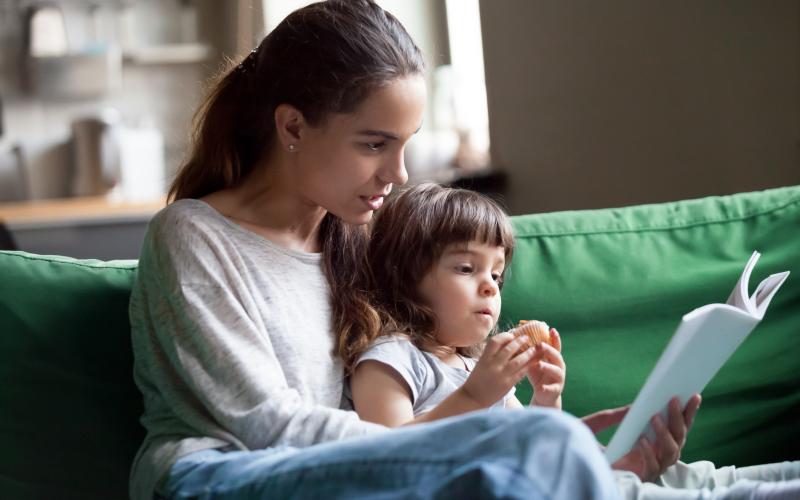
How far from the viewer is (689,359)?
1194mm

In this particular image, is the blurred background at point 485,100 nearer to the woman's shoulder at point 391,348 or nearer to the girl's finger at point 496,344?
the woman's shoulder at point 391,348

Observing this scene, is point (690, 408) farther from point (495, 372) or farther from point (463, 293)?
point (463, 293)

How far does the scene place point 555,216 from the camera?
6.06ft

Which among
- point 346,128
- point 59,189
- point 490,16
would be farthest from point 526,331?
point 59,189

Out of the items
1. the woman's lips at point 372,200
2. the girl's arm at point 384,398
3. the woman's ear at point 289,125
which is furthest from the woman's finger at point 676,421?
the woman's ear at point 289,125

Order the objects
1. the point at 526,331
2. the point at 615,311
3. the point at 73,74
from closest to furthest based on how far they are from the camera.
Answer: the point at 526,331
the point at 615,311
the point at 73,74

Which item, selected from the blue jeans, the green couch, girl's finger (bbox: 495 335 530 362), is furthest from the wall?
the blue jeans

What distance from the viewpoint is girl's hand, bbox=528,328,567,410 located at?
4.54 ft

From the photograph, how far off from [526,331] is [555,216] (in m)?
0.51

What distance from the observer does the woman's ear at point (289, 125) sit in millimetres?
1434

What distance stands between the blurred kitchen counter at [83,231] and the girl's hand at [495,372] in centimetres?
265

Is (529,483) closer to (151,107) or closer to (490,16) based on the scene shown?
(490,16)

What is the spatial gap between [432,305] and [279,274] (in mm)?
224

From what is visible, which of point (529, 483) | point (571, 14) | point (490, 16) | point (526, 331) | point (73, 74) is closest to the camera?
point (529, 483)
